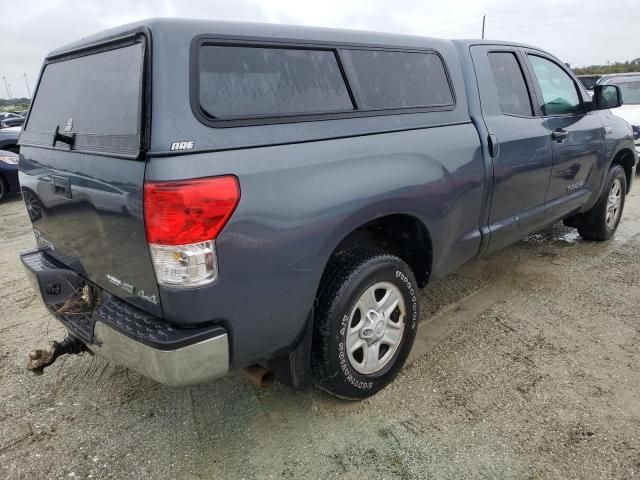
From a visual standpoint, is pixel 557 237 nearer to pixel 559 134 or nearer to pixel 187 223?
pixel 559 134

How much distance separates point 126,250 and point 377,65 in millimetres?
1563

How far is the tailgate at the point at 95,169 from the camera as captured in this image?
1890mm

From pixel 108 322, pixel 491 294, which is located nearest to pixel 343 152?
pixel 108 322

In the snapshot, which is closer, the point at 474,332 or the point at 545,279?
the point at 474,332

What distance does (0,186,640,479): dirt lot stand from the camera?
2.21 meters

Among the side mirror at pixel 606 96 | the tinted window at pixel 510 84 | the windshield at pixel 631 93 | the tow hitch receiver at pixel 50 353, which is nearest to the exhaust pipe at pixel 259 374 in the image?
the tow hitch receiver at pixel 50 353

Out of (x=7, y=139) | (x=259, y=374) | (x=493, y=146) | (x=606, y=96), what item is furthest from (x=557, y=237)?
(x=7, y=139)

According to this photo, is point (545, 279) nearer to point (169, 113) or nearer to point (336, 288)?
point (336, 288)

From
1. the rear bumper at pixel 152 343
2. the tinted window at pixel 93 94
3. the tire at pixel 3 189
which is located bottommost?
the tire at pixel 3 189

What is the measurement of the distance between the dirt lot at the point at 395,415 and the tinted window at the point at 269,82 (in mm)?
1520

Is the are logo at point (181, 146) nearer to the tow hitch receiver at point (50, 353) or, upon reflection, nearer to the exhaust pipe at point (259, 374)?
the exhaust pipe at point (259, 374)

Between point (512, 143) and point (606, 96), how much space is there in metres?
1.56

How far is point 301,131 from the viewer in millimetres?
2117

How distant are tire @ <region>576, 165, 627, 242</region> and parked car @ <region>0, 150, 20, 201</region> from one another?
825cm
